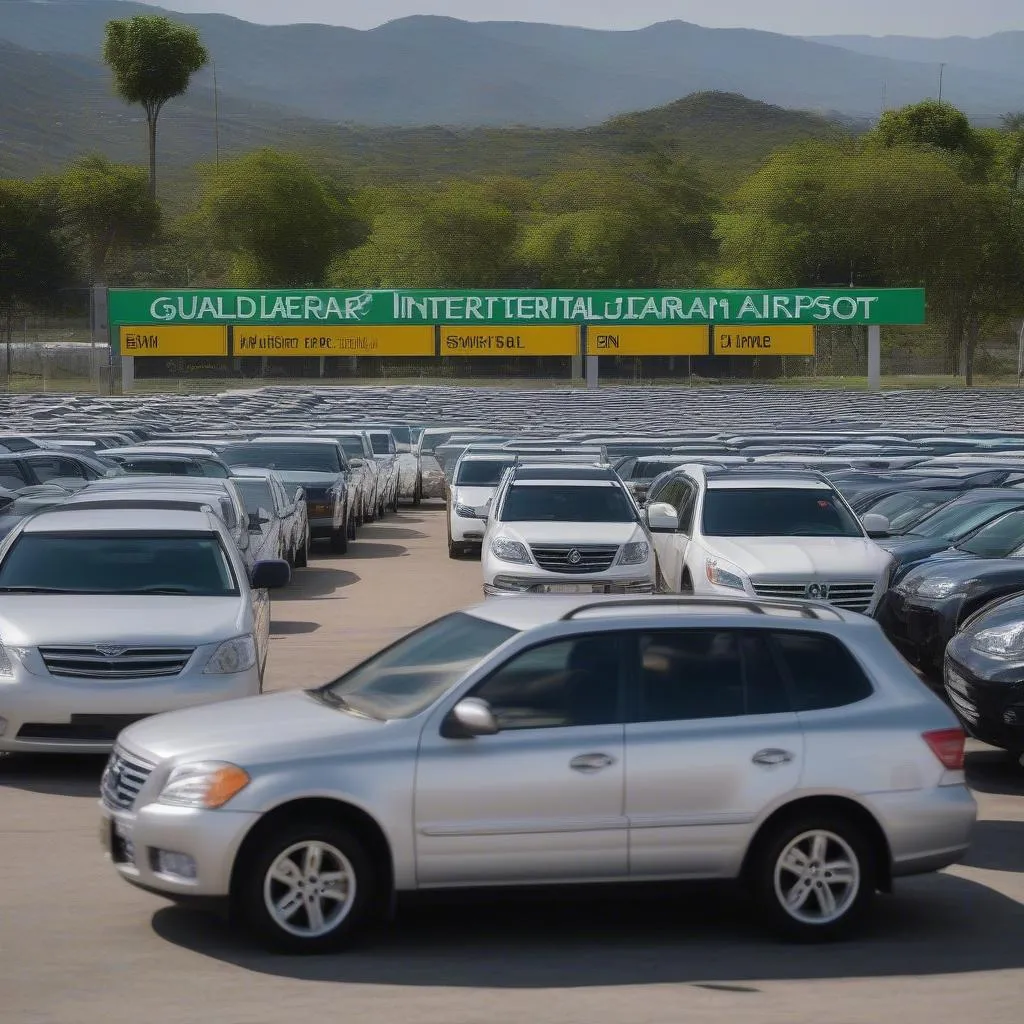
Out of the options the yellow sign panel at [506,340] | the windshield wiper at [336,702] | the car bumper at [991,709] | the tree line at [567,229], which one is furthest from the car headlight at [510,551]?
the tree line at [567,229]

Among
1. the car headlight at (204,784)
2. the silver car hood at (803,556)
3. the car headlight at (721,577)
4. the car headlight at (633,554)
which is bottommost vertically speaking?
the car headlight at (633,554)

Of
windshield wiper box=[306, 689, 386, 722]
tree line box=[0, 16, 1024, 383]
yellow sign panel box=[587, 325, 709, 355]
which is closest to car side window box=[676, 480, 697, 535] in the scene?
windshield wiper box=[306, 689, 386, 722]

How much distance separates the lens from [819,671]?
25.0 ft

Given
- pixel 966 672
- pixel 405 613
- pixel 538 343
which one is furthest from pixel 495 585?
pixel 538 343

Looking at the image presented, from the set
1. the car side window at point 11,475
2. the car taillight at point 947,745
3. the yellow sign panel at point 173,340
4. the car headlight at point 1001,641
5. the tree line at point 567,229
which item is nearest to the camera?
the car taillight at point 947,745

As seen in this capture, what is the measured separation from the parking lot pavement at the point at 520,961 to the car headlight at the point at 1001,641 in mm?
2084

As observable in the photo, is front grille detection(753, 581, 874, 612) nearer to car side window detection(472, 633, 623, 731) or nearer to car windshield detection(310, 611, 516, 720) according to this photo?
car windshield detection(310, 611, 516, 720)

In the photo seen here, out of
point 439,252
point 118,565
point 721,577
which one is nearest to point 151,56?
point 439,252

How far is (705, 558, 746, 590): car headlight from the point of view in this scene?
1559 centimetres

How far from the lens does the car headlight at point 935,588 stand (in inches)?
542

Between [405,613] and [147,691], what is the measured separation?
28.9ft

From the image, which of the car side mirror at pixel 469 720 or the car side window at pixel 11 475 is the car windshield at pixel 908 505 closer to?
the car side window at pixel 11 475

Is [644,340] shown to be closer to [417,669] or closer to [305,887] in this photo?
[417,669]

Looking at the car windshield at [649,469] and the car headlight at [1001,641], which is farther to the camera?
the car windshield at [649,469]
